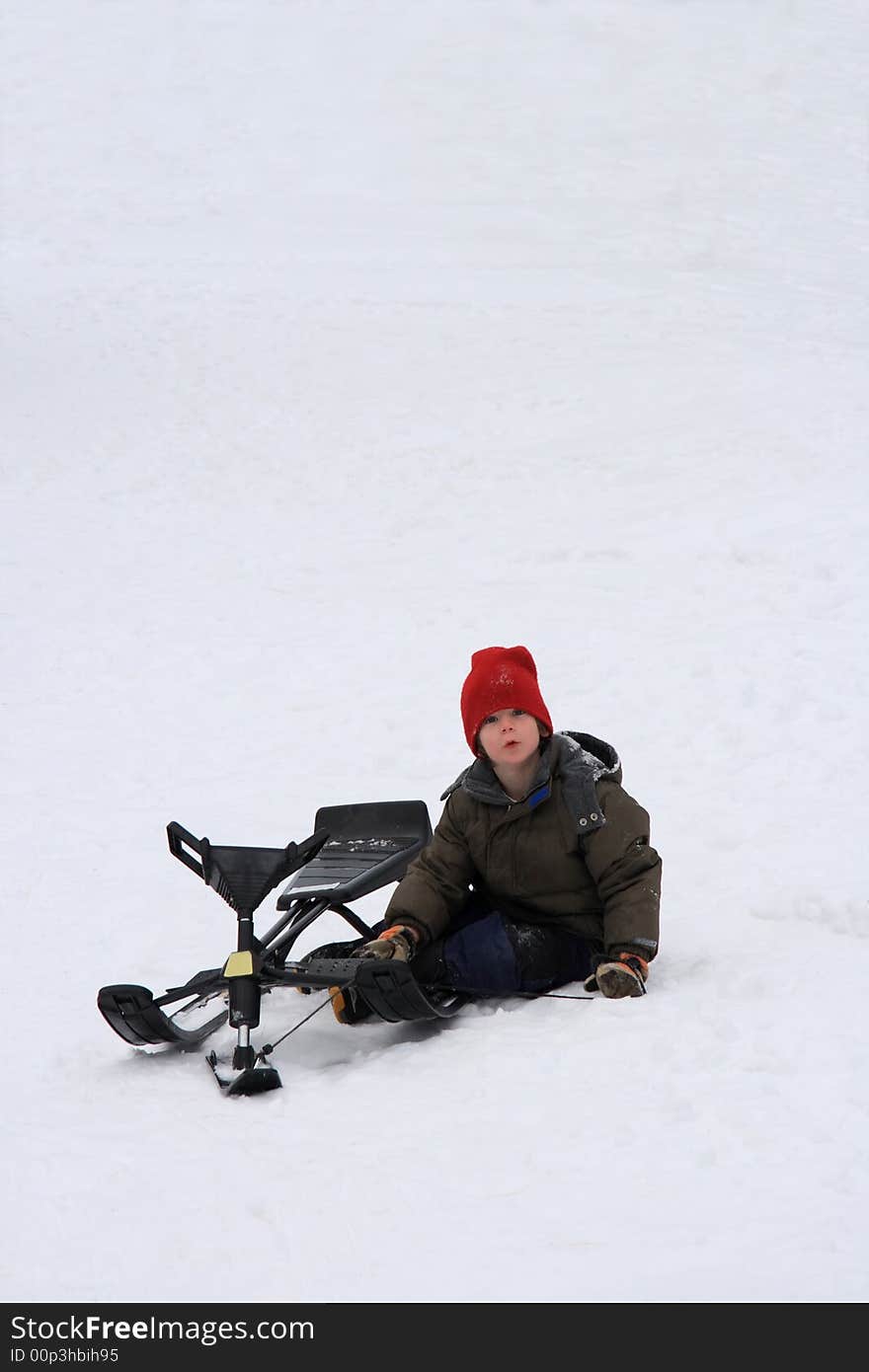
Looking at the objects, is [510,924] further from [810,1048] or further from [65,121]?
[65,121]

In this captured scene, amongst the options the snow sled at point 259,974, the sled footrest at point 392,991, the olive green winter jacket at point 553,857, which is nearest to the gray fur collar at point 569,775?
the olive green winter jacket at point 553,857

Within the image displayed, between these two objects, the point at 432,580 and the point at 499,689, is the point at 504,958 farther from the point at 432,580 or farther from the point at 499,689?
the point at 432,580

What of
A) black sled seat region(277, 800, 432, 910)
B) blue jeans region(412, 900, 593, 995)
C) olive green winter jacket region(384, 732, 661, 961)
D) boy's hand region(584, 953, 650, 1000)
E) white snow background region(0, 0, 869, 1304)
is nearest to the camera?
white snow background region(0, 0, 869, 1304)

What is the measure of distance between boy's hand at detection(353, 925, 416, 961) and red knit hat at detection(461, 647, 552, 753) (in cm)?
60

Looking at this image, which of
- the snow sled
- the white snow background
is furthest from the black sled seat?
the white snow background

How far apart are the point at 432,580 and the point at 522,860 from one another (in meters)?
5.38

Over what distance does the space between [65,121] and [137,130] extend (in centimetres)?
111

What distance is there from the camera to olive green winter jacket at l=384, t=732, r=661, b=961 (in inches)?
153

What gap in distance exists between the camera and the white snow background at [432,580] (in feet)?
9.26

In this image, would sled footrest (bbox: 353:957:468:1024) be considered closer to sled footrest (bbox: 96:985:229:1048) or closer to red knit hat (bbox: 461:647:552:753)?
sled footrest (bbox: 96:985:229:1048)

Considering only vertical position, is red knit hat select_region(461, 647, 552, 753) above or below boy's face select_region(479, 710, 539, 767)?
above

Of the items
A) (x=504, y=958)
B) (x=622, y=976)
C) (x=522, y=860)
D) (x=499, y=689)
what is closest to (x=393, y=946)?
(x=504, y=958)

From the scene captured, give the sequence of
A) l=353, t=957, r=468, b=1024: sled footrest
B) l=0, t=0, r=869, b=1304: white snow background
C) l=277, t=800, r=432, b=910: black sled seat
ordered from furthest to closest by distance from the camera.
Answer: l=277, t=800, r=432, b=910: black sled seat
l=353, t=957, r=468, b=1024: sled footrest
l=0, t=0, r=869, b=1304: white snow background

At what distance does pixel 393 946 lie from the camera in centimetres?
397
